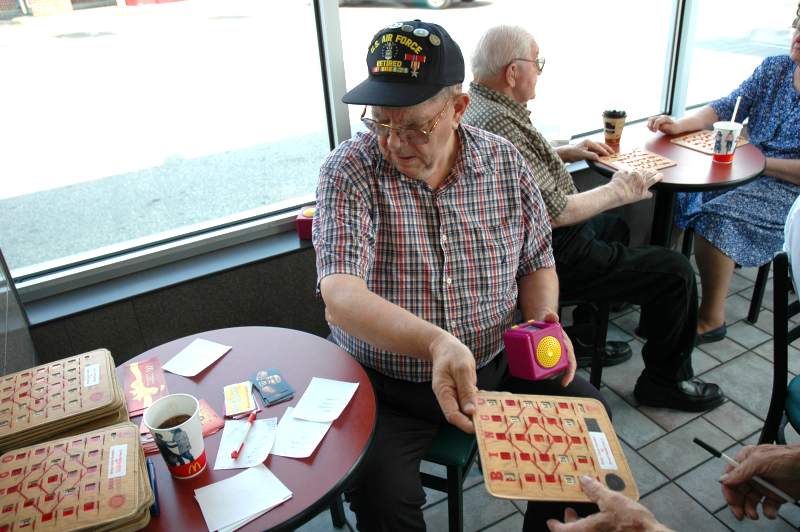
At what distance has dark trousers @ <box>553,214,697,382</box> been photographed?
224 centimetres

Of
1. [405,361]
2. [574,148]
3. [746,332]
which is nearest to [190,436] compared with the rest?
[405,361]

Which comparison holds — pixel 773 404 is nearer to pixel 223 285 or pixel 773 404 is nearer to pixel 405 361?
pixel 405 361

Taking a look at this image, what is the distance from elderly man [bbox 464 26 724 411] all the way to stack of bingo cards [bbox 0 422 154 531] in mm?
1517

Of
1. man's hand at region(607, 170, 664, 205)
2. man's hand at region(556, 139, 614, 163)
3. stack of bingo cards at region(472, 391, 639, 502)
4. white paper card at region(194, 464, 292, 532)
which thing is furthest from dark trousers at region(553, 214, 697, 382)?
white paper card at region(194, 464, 292, 532)

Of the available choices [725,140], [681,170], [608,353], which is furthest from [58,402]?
[725,140]

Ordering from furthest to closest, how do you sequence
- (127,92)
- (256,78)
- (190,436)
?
(256,78) → (127,92) → (190,436)

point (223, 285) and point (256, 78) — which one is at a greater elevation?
point (256, 78)

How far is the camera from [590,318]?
113 inches

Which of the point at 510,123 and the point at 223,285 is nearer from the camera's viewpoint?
the point at 510,123

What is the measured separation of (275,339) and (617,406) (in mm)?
1524

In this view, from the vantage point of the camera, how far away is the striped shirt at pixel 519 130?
205 cm

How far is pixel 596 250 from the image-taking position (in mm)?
2240

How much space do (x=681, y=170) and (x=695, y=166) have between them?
89 millimetres

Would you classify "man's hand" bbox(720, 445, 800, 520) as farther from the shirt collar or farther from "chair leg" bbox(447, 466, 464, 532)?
the shirt collar
